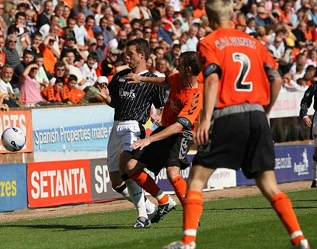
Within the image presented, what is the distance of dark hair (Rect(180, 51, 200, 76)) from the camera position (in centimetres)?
1138

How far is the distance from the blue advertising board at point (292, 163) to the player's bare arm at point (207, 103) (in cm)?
1294

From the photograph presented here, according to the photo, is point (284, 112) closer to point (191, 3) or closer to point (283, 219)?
point (191, 3)

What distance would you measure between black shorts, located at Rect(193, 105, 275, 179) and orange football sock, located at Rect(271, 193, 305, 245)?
31 cm

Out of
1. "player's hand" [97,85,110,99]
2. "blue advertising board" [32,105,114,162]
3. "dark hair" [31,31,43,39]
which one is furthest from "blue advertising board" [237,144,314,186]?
"player's hand" [97,85,110,99]

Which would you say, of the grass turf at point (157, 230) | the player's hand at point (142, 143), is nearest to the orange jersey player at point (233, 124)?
the grass turf at point (157, 230)

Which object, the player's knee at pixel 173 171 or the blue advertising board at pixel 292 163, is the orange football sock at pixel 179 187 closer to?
the player's knee at pixel 173 171

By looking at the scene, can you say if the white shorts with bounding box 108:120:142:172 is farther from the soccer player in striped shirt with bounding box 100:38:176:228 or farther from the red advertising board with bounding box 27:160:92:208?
the red advertising board with bounding box 27:160:92:208

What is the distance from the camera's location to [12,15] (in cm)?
2136

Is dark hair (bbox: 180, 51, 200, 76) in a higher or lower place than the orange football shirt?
higher

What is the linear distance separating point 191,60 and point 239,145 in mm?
2991

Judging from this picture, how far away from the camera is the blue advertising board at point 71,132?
57.8 ft

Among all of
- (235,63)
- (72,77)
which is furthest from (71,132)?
(235,63)

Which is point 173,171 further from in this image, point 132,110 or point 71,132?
point 71,132

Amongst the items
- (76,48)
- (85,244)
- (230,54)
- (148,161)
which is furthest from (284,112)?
(230,54)
